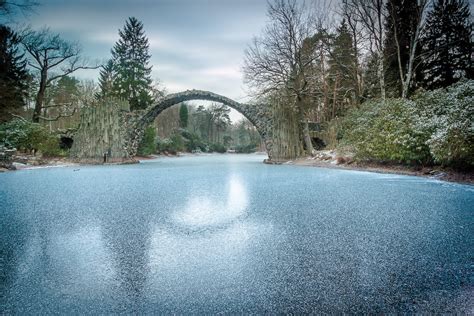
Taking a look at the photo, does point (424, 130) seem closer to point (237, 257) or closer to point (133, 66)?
point (237, 257)

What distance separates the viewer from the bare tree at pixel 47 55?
14469 millimetres

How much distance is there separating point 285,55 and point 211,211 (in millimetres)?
10801

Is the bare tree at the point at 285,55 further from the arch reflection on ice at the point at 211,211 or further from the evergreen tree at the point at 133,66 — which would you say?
the evergreen tree at the point at 133,66

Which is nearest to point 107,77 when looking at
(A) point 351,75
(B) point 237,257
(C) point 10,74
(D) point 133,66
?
(D) point 133,66

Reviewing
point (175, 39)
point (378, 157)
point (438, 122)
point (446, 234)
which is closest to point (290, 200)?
point (446, 234)

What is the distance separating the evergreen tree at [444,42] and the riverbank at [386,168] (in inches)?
382

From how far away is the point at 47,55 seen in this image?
15172 millimetres

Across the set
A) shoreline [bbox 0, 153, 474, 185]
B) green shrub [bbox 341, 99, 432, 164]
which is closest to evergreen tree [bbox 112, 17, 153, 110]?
shoreline [bbox 0, 153, 474, 185]

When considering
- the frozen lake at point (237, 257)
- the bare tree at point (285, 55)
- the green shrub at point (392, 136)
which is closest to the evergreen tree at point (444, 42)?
the bare tree at point (285, 55)

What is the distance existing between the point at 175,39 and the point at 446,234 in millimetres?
8832

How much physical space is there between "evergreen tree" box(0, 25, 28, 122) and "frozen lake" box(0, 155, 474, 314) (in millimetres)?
12358

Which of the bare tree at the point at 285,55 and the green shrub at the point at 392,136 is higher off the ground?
the bare tree at the point at 285,55

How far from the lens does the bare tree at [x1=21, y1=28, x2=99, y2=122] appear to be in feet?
47.5

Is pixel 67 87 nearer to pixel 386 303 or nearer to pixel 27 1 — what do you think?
pixel 27 1
